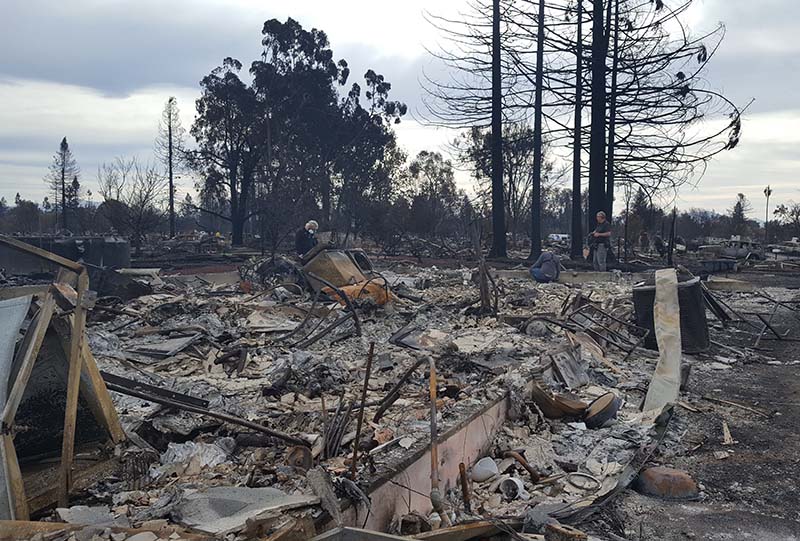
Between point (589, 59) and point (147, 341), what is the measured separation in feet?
58.8

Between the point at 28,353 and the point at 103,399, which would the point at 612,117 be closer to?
the point at 103,399

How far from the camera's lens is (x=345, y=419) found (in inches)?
167

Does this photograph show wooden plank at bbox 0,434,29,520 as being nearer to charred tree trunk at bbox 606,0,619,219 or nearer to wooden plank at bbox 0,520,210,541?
wooden plank at bbox 0,520,210,541

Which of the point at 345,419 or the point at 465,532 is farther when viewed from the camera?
the point at 345,419

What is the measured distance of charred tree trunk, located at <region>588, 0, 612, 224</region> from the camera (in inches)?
808

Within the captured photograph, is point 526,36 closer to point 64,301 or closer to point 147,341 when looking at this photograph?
point 147,341

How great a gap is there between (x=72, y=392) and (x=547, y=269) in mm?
12674

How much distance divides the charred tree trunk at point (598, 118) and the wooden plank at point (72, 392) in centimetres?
1865

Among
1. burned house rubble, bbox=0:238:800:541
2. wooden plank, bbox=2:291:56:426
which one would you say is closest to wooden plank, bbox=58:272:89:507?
burned house rubble, bbox=0:238:800:541

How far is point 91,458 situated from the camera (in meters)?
3.84

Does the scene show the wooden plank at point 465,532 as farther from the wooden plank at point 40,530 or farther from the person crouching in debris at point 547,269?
the person crouching in debris at point 547,269

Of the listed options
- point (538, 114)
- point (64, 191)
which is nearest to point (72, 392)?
point (538, 114)

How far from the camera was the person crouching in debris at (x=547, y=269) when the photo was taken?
49.1 feet

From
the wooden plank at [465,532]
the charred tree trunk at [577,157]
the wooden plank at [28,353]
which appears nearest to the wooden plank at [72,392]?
the wooden plank at [28,353]
